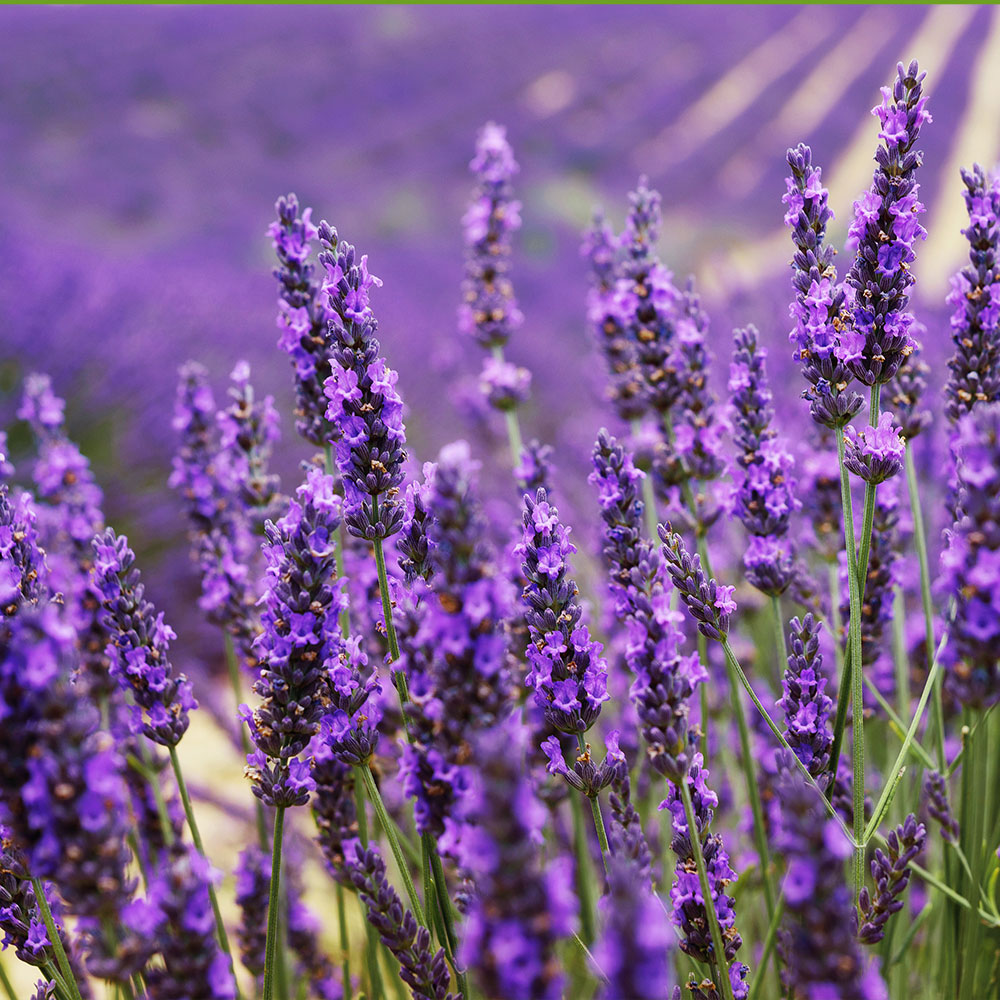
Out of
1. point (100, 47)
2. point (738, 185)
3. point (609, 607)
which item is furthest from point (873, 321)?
point (100, 47)

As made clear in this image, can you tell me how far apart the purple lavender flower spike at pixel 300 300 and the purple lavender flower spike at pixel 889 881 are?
1.05 metres

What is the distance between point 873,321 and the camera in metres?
1.35

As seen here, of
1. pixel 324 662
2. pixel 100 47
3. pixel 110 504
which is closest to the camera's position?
pixel 324 662

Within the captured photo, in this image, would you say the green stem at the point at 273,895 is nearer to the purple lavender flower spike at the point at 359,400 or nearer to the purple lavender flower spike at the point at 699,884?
the purple lavender flower spike at the point at 359,400

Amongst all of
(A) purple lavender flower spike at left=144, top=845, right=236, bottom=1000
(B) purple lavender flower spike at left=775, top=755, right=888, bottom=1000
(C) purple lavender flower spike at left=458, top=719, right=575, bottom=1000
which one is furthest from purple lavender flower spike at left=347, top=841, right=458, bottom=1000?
(B) purple lavender flower spike at left=775, top=755, right=888, bottom=1000

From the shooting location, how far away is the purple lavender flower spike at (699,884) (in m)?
1.26

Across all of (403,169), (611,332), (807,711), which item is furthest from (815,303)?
(403,169)

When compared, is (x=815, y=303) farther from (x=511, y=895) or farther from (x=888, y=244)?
(x=511, y=895)

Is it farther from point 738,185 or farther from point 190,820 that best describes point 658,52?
point 190,820

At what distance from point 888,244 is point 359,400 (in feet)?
2.63

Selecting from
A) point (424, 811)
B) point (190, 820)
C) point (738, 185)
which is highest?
point (738, 185)

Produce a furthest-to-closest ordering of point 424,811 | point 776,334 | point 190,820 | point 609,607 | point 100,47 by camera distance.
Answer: point 100,47, point 776,334, point 609,607, point 190,820, point 424,811

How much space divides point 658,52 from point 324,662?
63.0 feet

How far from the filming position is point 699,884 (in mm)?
1238
